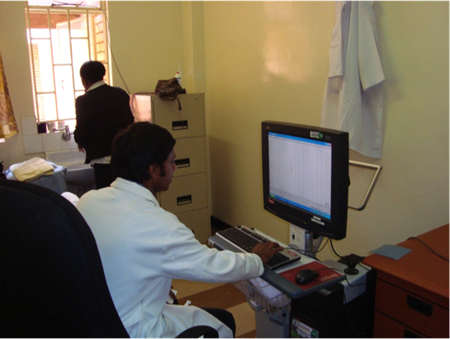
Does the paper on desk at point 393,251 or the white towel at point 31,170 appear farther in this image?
the white towel at point 31,170

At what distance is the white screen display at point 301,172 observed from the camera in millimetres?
1460

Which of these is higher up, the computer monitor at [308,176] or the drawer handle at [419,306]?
the computer monitor at [308,176]

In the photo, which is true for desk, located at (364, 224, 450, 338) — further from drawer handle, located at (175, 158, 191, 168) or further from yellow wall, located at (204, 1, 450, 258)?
drawer handle, located at (175, 158, 191, 168)

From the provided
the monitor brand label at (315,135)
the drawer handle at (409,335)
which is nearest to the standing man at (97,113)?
the monitor brand label at (315,135)

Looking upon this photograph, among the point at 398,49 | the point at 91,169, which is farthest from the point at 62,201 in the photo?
the point at 91,169

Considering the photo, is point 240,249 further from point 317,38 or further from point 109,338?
point 317,38

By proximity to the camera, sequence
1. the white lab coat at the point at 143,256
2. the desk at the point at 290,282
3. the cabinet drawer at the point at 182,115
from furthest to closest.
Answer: the cabinet drawer at the point at 182,115 < the desk at the point at 290,282 < the white lab coat at the point at 143,256

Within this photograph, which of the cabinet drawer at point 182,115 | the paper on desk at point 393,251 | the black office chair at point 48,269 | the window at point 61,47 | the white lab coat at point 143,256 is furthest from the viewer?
the window at point 61,47

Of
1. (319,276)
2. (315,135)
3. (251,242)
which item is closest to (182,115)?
(251,242)

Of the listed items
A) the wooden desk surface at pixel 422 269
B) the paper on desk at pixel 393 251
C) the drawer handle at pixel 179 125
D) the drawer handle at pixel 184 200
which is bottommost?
the drawer handle at pixel 184 200

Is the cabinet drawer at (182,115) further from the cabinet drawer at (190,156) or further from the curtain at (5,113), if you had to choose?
the curtain at (5,113)

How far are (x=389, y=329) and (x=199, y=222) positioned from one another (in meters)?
2.38

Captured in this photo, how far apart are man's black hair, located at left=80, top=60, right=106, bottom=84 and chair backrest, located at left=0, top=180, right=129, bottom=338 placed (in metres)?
2.21

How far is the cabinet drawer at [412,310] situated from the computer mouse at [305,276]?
316 millimetres
